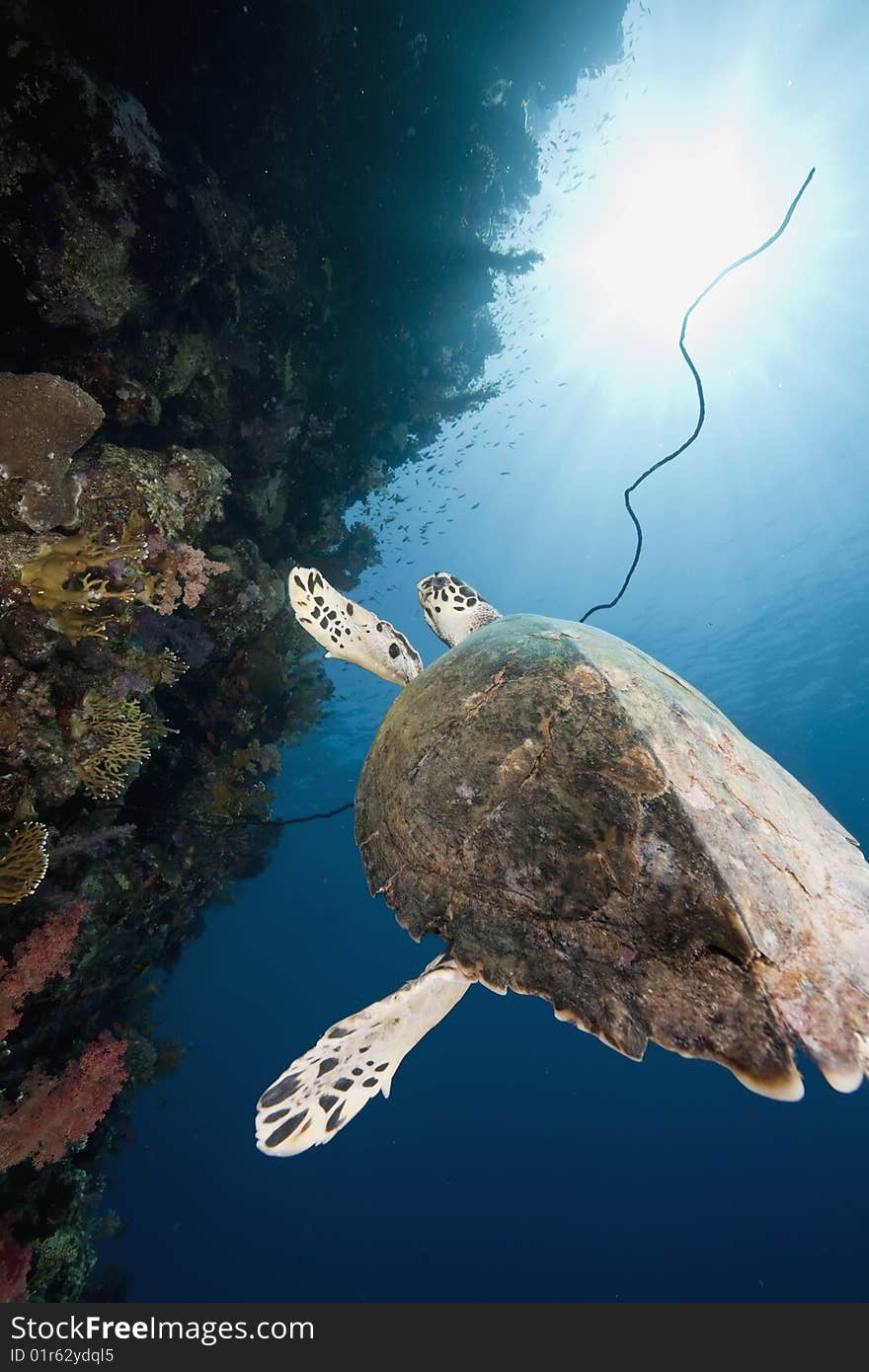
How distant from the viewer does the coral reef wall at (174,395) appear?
4.40 meters

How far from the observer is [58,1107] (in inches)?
200

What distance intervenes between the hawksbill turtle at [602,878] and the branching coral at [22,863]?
2.85m

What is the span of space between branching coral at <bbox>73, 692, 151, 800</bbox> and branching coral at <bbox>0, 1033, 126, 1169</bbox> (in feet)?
9.90

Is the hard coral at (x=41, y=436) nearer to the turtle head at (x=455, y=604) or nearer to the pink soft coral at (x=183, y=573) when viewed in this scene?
the pink soft coral at (x=183, y=573)

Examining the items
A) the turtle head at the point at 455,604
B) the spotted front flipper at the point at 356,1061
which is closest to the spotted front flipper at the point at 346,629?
the turtle head at the point at 455,604

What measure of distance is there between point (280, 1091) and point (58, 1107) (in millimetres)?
4504

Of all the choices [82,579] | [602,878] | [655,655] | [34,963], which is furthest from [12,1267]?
[655,655]

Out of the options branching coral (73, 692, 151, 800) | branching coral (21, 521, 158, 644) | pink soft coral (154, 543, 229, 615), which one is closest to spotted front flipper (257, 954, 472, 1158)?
branching coral (73, 692, 151, 800)

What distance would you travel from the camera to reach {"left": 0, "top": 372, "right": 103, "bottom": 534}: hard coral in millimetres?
3869

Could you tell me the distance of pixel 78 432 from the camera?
409 centimetres

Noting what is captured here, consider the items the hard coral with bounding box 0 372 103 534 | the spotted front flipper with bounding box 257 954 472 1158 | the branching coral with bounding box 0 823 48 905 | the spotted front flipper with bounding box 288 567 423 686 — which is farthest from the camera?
the spotted front flipper with bounding box 288 567 423 686

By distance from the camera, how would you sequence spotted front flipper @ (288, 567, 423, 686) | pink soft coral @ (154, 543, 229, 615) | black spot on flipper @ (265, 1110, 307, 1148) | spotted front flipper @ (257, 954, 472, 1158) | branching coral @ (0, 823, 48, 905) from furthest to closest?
pink soft coral @ (154, 543, 229, 615) < spotted front flipper @ (288, 567, 423, 686) < branching coral @ (0, 823, 48, 905) < spotted front flipper @ (257, 954, 472, 1158) < black spot on flipper @ (265, 1110, 307, 1148)

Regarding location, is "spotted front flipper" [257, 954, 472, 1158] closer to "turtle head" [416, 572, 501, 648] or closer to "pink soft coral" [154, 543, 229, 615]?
"turtle head" [416, 572, 501, 648]

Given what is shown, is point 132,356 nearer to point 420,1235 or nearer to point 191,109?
point 191,109
